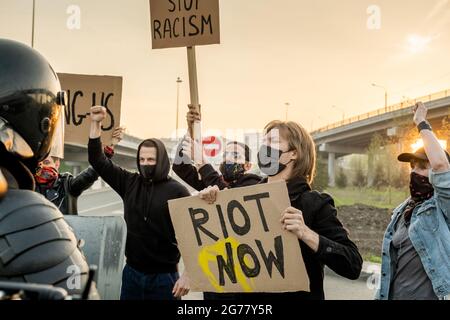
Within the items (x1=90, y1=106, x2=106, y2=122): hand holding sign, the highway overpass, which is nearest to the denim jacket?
(x1=90, y1=106, x2=106, y2=122): hand holding sign

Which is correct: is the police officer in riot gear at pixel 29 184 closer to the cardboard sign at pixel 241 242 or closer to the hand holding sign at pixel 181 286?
the cardboard sign at pixel 241 242

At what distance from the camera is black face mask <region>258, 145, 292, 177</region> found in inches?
99.8

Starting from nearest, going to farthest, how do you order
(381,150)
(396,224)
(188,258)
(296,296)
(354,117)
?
1. (296,296)
2. (188,258)
3. (396,224)
4. (381,150)
5. (354,117)

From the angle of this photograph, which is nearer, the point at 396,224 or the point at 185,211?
the point at 185,211

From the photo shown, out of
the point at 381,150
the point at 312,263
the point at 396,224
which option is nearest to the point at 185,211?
the point at 312,263

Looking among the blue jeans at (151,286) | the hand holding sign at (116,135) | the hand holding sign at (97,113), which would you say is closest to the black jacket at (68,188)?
the hand holding sign at (116,135)

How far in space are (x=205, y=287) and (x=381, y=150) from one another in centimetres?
2786

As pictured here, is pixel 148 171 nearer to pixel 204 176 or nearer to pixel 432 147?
pixel 204 176

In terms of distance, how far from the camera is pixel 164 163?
12.2 ft

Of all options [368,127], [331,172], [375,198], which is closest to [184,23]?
[375,198]

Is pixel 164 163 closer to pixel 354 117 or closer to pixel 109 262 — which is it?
pixel 109 262

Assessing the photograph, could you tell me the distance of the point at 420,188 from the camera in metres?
3.10

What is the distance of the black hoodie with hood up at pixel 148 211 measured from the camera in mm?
3457

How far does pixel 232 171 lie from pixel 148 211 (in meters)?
0.88
